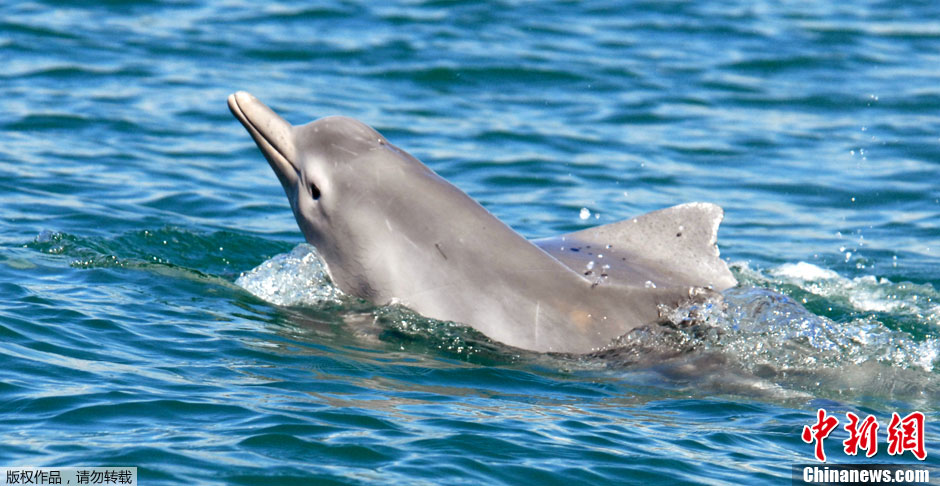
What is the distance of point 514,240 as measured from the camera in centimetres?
880

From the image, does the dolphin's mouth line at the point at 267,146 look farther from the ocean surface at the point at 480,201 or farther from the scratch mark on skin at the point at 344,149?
the ocean surface at the point at 480,201

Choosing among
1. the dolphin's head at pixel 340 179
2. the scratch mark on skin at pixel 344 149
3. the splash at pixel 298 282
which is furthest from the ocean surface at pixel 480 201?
the scratch mark on skin at pixel 344 149

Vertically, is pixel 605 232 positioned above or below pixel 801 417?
above

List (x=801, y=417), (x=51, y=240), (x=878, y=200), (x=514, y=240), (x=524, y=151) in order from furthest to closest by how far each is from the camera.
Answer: (x=524, y=151) → (x=878, y=200) → (x=51, y=240) → (x=514, y=240) → (x=801, y=417)

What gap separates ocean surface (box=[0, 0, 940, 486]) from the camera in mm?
7160

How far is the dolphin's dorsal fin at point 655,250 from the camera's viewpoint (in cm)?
925

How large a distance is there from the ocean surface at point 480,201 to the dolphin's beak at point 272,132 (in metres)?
0.59

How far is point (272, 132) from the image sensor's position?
31.3 feet

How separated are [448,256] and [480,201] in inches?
221

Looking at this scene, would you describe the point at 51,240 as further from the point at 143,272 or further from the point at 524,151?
the point at 524,151

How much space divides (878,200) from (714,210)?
5.66 m

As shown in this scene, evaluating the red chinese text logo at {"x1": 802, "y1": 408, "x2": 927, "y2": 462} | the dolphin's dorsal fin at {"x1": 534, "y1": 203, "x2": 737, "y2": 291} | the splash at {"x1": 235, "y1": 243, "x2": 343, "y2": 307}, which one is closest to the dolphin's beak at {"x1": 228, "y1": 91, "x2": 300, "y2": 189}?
the splash at {"x1": 235, "y1": 243, "x2": 343, "y2": 307}

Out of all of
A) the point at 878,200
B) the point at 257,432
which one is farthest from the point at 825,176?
the point at 257,432

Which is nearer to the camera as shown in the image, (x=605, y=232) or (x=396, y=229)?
(x=396, y=229)
